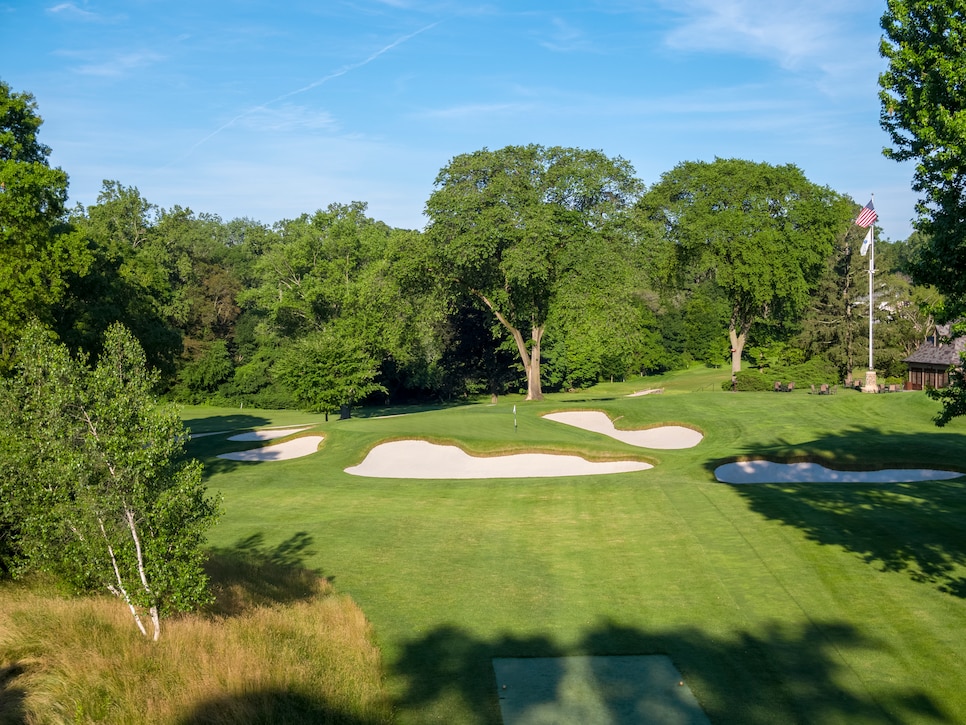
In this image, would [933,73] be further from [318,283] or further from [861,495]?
[318,283]

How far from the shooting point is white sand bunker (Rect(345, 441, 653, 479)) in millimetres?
31438

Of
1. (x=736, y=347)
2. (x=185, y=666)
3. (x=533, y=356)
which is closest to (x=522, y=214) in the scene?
(x=533, y=356)

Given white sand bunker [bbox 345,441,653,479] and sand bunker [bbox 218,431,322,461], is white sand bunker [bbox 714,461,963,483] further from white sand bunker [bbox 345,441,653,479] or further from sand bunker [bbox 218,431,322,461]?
sand bunker [bbox 218,431,322,461]

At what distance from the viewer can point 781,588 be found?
598 inches

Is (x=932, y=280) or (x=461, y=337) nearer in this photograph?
(x=932, y=280)

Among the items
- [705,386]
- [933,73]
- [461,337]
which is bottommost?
[705,386]

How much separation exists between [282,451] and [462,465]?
35.6ft

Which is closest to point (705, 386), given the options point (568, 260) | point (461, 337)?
point (461, 337)

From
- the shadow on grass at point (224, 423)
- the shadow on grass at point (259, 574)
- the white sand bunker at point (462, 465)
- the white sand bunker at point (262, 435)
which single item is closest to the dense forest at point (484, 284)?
the white sand bunker at point (262, 435)

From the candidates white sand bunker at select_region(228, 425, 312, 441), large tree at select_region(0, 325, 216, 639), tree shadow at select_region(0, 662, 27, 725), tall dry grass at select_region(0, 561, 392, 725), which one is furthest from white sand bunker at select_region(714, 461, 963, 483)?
white sand bunker at select_region(228, 425, 312, 441)

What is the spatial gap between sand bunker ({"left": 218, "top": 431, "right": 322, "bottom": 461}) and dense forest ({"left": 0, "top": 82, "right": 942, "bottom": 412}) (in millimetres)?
7985

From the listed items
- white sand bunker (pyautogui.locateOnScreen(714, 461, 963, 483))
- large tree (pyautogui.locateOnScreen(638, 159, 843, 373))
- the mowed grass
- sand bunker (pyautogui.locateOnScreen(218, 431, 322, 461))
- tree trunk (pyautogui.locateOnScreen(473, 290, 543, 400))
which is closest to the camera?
the mowed grass

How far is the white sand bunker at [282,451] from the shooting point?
3732 centimetres

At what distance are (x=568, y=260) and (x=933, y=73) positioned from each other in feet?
122
